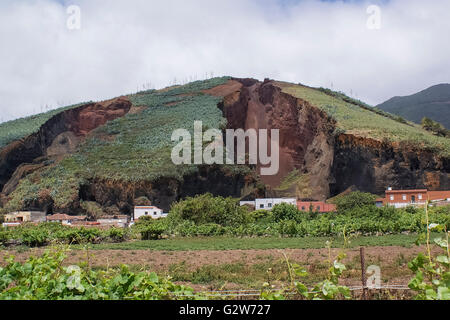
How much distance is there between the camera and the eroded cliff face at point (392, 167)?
44.0 metres

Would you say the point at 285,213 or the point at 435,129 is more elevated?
the point at 435,129

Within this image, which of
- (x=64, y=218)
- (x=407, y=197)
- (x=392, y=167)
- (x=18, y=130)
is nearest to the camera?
(x=407, y=197)

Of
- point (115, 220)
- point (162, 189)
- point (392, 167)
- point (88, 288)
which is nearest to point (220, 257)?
point (88, 288)

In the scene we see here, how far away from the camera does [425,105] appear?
139 metres

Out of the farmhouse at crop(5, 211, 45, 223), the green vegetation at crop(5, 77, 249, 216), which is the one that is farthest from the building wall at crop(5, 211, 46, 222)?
the green vegetation at crop(5, 77, 249, 216)

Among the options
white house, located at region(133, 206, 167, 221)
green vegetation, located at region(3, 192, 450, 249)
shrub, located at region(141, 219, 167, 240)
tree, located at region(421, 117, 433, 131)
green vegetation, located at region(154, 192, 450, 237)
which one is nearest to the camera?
green vegetation, located at region(3, 192, 450, 249)

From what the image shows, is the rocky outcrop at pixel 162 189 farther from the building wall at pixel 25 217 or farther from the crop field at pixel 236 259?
the crop field at pixel 236 259

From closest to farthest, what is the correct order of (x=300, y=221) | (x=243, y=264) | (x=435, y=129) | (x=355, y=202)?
(x=243, y=264) < (x=300, y=221) < (x=355, y=202) < (x=435, y=129)

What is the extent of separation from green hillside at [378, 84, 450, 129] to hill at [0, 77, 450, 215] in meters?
64.3

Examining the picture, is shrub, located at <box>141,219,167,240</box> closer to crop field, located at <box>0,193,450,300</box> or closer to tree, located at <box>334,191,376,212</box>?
crop field, located at <box>0,193,450,300</box>

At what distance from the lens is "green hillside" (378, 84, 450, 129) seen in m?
128

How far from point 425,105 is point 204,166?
114m

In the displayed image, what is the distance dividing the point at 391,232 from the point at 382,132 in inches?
1020

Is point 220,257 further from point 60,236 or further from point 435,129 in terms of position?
point 435,129
